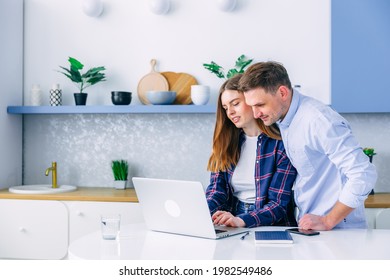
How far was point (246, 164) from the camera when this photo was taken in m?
2.90

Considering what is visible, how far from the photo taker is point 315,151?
8.34 ft

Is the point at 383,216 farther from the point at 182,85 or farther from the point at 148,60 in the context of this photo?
the point at 148,60

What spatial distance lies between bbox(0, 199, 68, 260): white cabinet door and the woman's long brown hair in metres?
1.47

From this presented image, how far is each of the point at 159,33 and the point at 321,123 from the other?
2187 millimetres

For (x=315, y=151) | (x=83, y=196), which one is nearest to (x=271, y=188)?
(x=315, y=151)

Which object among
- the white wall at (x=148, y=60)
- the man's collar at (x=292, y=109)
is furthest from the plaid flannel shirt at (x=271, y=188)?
the white wall at (x=148, y=60)

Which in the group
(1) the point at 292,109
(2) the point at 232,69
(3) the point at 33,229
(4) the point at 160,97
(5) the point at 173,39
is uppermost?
(5) the point at 173,39

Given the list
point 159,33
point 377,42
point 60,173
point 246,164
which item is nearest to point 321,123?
point 246,164

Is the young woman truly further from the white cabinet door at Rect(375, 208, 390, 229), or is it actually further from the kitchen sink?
the kitchen sink

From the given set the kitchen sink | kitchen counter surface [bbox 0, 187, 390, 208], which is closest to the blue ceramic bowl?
kitchen counter surface [bbox 0, 187, 390, 208]

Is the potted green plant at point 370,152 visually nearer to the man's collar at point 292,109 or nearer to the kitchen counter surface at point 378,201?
the kitchen counter surface at point 378,201

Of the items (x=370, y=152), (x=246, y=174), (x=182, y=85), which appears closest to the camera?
(x=246, y=174)

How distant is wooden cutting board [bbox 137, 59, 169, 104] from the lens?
13.9 ft

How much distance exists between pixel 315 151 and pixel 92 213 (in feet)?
6.12
